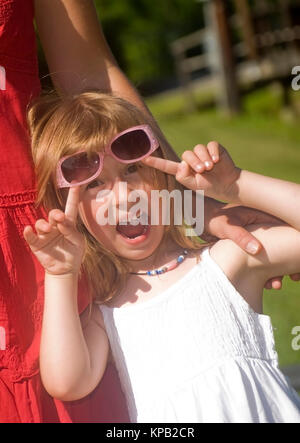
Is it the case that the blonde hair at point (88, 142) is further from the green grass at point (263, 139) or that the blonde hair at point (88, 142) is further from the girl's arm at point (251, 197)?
the green grass at point (263, 139)

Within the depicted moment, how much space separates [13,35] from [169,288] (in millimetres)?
451

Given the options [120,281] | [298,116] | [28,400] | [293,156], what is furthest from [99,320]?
[298,116]

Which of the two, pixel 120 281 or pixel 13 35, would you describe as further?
pixel 120 281

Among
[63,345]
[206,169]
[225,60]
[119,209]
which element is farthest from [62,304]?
[225,60]

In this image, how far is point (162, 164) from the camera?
1070 millimetres

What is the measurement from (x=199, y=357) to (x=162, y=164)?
0.29 m

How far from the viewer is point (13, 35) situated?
1030 millimetres

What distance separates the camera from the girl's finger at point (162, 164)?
1.07 m

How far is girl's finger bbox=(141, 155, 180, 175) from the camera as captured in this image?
1.07 m

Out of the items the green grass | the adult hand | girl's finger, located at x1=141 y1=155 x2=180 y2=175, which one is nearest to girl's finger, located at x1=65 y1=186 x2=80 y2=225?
girl's finger, located at x1=141 y1=155 x2=180 y2=175

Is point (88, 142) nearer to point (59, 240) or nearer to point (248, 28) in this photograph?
point (59, 240)

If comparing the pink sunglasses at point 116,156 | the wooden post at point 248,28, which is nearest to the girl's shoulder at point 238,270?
the pink sunglasses at point 116,156

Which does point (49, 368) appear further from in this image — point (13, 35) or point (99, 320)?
point (13, 35)
